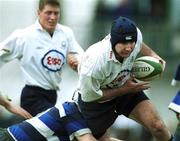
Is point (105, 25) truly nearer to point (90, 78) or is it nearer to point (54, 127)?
point (54, 127)

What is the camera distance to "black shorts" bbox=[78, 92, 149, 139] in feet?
33.7

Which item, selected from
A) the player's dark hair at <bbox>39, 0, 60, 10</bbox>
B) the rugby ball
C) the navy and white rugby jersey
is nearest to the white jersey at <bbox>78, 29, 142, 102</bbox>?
the rugby ball

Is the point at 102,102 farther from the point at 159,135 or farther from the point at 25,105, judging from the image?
the point at 25,105

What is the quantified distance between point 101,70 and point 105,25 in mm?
6395

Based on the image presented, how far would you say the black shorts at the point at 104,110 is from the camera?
10.3m

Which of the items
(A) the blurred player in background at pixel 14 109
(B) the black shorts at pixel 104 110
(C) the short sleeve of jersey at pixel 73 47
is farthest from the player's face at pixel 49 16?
(B) the black shorts at pixel 104 110

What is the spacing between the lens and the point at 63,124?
34.1 feet

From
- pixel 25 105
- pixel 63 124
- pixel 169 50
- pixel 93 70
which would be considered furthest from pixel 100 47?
pixel 169 50

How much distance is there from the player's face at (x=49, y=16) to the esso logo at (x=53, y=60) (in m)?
0.27

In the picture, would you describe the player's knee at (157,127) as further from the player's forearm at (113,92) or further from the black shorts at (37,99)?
Answer: the black shorts at (37,99)

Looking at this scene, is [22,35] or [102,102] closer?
[102,102]

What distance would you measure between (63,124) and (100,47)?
907mm

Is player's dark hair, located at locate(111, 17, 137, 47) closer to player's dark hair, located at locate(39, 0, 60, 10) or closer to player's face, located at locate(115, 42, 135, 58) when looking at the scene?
player's face, located at locate(115, 42, 135, 58)

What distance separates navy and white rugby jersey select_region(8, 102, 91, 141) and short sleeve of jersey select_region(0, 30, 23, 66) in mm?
1002
